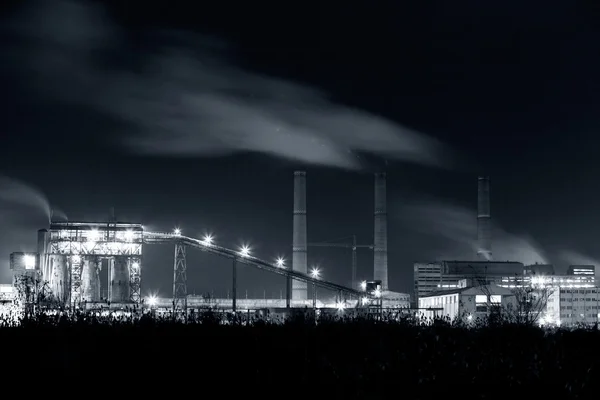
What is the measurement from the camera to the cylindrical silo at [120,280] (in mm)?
84750

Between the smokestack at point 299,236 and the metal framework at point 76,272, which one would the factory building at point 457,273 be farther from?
the metal framework at point 76,272

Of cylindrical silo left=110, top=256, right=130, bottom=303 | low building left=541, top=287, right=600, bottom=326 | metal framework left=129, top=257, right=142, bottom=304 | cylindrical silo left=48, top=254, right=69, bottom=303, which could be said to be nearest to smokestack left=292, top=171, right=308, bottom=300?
low building left=541, top=287, right=600, bottom=326

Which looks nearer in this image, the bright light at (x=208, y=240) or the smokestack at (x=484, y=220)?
the bright light at (x=208, y=240)

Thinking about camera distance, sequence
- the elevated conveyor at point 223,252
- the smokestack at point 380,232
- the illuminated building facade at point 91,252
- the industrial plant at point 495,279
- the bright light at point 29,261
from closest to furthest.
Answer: the illuminated building facade at point 91,252
the bright light at point 29,261
the elevated conveyor at point 223,252
the industrial plant at point 495,279
the smokestack at point 380,232

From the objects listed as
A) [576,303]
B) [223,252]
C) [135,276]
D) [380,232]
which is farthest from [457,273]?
[135,276]

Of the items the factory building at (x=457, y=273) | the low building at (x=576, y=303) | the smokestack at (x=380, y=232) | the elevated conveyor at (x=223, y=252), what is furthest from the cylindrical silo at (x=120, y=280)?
the low building at (x=576, y=303)

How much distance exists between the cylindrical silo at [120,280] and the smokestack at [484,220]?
66314 millimetres

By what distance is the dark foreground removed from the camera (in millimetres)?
14000

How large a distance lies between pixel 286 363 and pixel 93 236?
70118 millimetres

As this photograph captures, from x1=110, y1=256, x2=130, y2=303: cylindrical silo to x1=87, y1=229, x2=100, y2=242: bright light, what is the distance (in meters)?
2.85

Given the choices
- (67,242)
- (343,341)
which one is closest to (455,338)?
(343,341)

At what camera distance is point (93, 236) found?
83.7 meters

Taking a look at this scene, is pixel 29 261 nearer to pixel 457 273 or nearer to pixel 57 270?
pixel 57 270

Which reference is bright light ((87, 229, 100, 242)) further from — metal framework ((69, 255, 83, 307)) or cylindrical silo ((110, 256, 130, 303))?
cylindrical silo ((110, 256, 130, 303))
